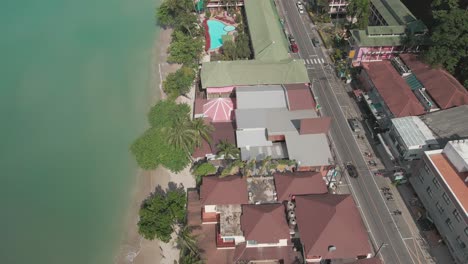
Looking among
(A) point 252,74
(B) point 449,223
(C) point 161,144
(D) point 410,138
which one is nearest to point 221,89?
(A) point 252,74

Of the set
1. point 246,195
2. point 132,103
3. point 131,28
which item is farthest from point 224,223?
point 131,28

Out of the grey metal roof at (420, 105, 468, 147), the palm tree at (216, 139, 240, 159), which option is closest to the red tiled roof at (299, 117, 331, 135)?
the palm tree at (216, 139, 240, 159)

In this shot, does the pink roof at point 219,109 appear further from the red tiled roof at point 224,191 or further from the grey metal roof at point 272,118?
the red tiled roof at point 224,191

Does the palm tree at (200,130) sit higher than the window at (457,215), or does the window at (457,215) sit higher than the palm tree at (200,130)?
the palm tree at (200,130)

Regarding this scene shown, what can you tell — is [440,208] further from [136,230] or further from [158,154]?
[136,230]

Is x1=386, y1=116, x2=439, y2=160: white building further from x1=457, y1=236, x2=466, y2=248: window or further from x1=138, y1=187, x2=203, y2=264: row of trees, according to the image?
x1=138, y1=187, x2=203, y2=264: row of trees

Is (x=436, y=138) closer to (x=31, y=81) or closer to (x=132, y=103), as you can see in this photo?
(x=132, y=103)

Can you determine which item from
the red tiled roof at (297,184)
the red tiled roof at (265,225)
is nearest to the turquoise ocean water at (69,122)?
the red tiled roof at (265,225)
